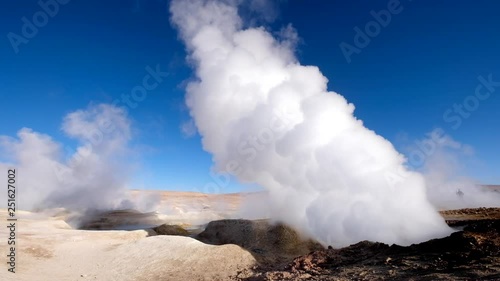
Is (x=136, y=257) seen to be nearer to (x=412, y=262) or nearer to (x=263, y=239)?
(x=263, y=239)

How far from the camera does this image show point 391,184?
58.8 feet

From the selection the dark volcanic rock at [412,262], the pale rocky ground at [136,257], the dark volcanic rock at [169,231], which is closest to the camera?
the dark volcanic rock at [412,262]

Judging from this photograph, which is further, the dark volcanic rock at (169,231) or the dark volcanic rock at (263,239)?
the dark volcanic rock at (169,231)

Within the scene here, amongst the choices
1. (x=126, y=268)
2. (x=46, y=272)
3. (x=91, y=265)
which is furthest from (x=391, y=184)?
(x=46, y=272)

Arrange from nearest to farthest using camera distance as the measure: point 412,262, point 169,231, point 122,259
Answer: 1. point 412,262
2. point 122,259
3. point 169,231

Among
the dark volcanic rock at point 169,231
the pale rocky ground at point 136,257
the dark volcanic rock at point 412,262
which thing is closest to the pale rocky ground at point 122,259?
the pale rocky ground at point 136,257

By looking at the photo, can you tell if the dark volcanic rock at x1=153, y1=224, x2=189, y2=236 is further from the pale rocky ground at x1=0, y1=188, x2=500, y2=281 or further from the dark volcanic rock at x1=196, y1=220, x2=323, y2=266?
the pale rocky ground at x1=0, y1=188, x2=500, y2=281

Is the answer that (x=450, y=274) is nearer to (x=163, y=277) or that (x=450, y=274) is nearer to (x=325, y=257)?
(x=325, y=257)

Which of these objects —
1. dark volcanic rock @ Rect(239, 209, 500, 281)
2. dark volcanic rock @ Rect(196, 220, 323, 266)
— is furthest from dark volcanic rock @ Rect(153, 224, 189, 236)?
dark volcanic rock @ Rect(239, 209, 500, 281)

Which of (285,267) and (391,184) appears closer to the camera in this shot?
(285,267)

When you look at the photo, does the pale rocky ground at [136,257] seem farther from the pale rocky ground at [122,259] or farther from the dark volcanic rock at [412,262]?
the dark volcanic rock at [412,262]

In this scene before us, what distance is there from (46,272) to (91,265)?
68.2 inches

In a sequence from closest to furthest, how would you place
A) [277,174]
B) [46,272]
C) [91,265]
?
[46,272] → [91,265] → [277,174]

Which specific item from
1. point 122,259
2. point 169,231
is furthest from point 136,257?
point 169,231
